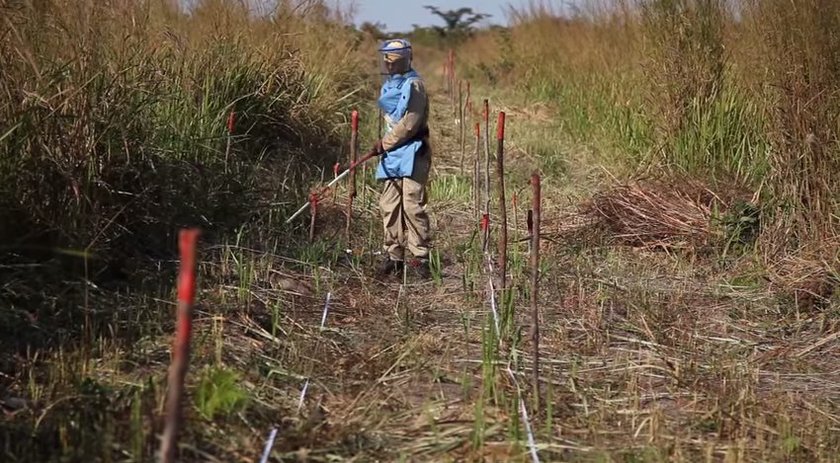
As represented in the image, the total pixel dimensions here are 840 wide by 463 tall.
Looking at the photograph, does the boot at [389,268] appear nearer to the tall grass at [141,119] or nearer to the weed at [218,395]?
the tall grass at [141,119]

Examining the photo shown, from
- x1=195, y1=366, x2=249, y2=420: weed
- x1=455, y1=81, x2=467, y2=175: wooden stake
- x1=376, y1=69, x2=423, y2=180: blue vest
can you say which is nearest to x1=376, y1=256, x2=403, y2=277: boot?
x1=376, y1=69, x2=423, y2=180: blue vest

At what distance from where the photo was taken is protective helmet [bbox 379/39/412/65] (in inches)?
158

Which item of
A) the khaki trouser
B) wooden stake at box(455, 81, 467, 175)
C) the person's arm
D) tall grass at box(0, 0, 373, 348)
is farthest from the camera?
wooden stake at box(455, 81, 467, 175)

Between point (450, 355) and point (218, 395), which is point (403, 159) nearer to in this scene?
point (450, 355)

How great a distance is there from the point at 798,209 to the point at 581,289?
1252 millimetres

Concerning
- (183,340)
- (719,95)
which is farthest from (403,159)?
(183,340)

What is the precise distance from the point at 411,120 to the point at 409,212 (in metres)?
0.42

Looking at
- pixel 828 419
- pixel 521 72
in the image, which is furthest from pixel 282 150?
pixel 521 72

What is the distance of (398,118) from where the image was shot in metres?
4.09

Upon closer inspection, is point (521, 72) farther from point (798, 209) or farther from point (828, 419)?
point (828, 419)

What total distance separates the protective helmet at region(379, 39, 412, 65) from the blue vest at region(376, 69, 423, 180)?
0.09 m

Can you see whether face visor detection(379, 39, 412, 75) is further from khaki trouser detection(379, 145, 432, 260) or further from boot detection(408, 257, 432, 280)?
boot detection(408, 257, 432, 280)

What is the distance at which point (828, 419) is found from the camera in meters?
2.68

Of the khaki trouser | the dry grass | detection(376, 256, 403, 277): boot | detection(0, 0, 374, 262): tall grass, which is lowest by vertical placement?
the dry grass
